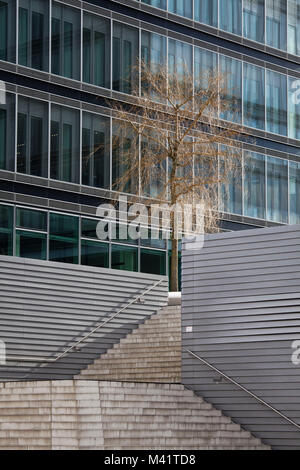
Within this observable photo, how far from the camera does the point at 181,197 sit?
33.8m

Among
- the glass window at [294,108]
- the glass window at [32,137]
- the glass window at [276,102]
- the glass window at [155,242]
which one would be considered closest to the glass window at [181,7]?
the glass window at [276,102]

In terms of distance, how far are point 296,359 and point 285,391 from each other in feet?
2.28

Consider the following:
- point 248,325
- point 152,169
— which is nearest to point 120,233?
point 152,169

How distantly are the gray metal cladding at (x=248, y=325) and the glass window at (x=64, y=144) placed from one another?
34.0 ft

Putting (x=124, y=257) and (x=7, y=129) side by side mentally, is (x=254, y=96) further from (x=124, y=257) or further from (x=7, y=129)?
(x=7, y=129)

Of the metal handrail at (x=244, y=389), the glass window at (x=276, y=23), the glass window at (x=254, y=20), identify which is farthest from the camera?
the glass window at (x=276, y=23)

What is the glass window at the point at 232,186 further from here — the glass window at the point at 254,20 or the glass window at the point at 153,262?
the glass window at the point at 254,20

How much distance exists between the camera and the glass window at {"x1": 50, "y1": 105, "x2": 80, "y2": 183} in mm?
32969

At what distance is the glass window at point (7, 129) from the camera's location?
103ft

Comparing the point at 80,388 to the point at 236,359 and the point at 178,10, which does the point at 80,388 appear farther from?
the point at 178,10

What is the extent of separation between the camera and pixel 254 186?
131 ft

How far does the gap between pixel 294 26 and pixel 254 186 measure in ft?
24.7

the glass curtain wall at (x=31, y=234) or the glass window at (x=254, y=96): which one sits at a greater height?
the glass window at (x=254, y=96)

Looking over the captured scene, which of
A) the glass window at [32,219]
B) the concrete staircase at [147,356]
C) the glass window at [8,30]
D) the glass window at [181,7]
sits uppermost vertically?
the glass window at [181,7]
